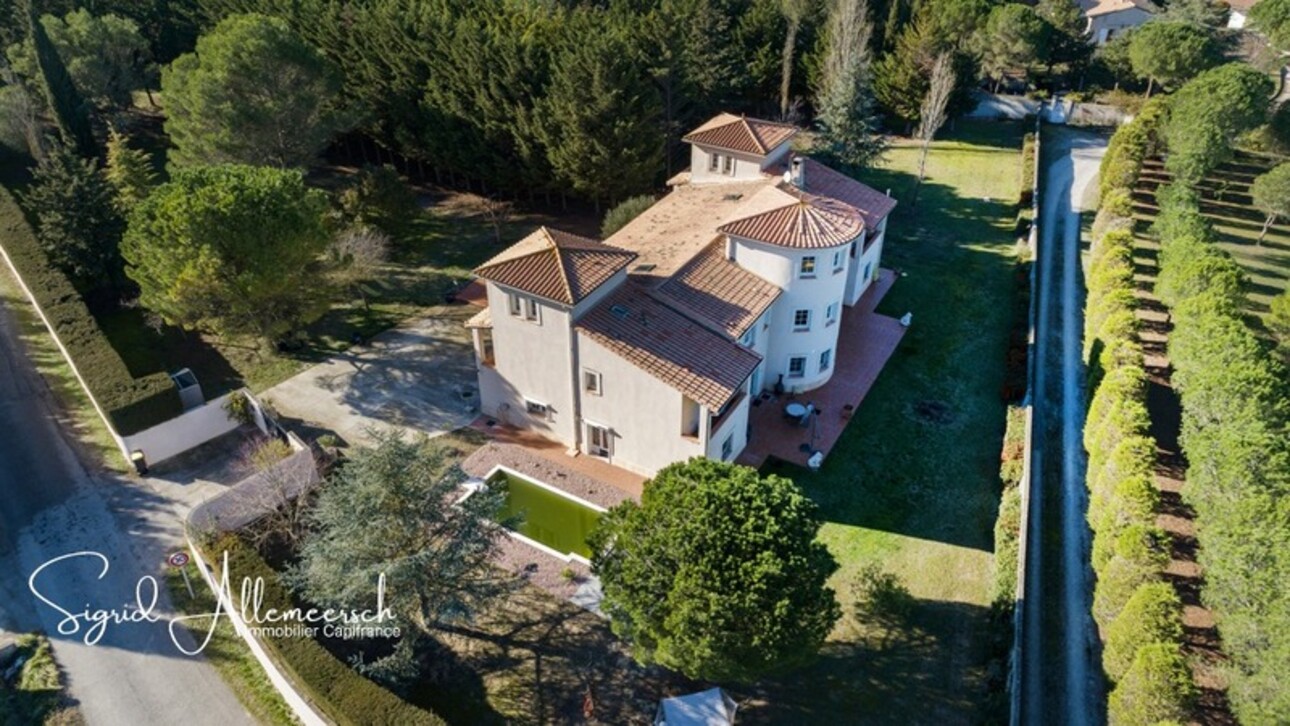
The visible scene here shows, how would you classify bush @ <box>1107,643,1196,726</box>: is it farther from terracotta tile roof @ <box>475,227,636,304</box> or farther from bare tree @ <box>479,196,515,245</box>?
bare tree @ <box>479,196,515,245</box>

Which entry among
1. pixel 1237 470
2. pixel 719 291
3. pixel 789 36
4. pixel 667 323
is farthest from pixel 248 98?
pixel 1237 470

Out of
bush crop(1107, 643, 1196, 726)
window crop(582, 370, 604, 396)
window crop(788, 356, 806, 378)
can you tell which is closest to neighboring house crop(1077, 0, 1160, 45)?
window crop(788, 356, 806, 378)

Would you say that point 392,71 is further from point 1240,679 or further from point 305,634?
point 1240,679

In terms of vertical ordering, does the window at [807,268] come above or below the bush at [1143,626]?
above

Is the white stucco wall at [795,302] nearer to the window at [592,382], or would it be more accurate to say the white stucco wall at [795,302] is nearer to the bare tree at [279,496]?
the window at [592,382]

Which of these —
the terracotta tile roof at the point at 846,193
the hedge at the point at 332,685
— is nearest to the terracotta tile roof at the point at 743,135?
the terracotta tile roof at the point at 846,193

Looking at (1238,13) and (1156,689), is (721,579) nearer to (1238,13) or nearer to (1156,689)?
(1156,689)
